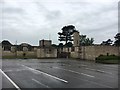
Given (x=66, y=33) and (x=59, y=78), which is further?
(x=66, y=33)

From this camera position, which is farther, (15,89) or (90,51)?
(90,51)

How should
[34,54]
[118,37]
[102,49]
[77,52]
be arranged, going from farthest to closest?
[118,37] < [34,54] < [77,52] < [102,49]

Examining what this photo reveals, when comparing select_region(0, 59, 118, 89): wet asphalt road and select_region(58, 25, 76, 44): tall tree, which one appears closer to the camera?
select_region(0, 59, 118, 89): wet asphalt road

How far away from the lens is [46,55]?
62719mm

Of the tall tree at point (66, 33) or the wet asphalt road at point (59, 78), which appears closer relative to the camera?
the wet asphalt road at point (59, 78)

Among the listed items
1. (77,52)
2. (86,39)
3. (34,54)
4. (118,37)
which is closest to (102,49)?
(77,52)

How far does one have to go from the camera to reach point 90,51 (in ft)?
165

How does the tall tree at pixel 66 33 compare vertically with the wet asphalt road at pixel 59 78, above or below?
above

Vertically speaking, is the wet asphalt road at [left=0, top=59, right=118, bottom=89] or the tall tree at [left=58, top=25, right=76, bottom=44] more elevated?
the tall tree at [left=58, top=25, right=76, bottom=44]

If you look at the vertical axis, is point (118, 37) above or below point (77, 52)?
above

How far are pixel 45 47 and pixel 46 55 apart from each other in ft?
7.24

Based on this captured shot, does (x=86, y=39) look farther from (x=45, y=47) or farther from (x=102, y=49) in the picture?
(x=102, y=49)

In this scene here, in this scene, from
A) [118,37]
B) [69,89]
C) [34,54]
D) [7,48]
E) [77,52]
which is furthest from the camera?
[118,37]

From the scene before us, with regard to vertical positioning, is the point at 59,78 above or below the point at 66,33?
below
